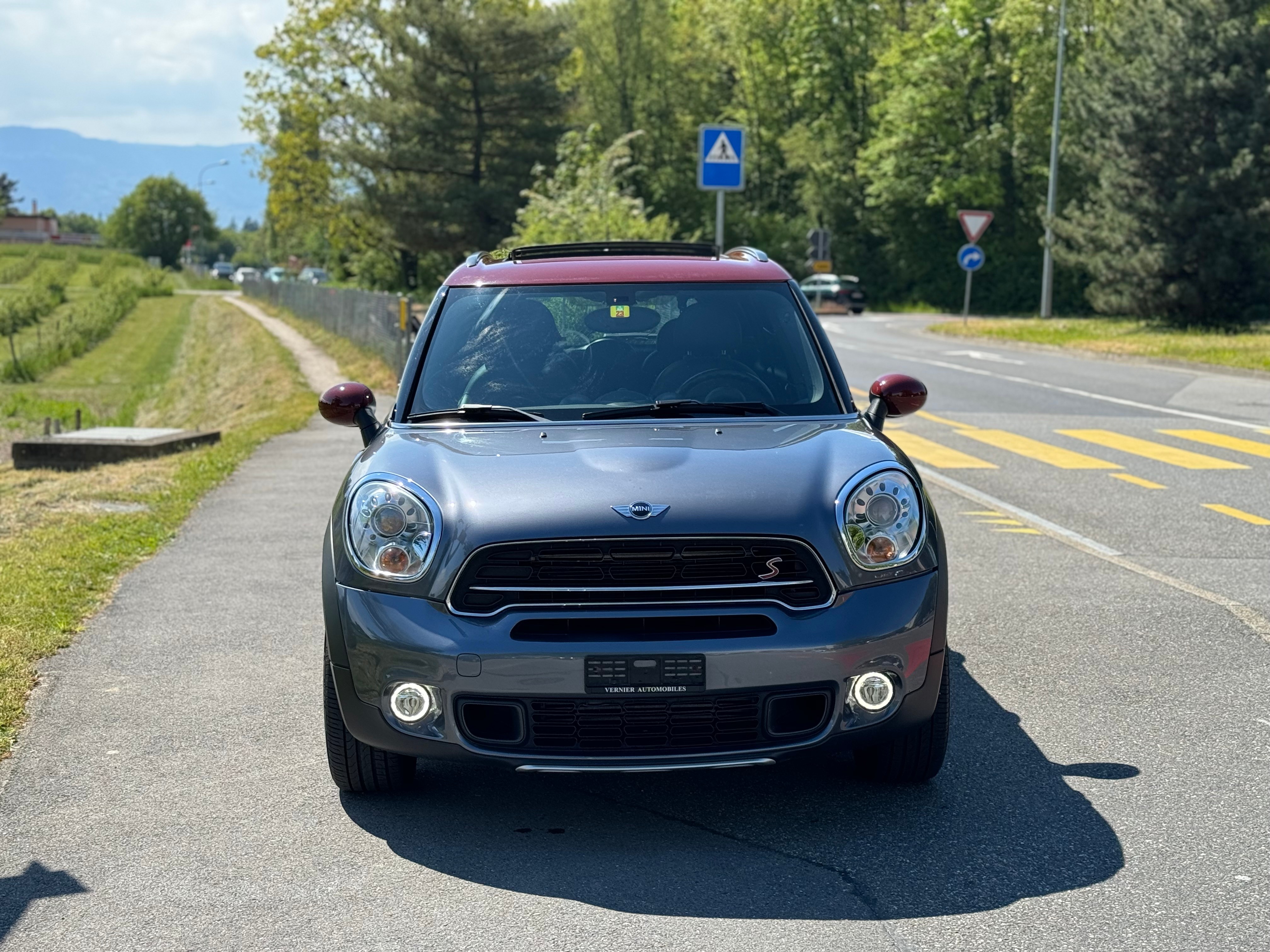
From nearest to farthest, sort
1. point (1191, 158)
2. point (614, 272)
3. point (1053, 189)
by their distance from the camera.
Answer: point (614, 272) → point (1191, 158) → point (1053, 189)

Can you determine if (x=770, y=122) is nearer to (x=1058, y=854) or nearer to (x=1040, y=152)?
(x=1040, y=152)

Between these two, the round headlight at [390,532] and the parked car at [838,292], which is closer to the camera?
the round headlight at [390,532]

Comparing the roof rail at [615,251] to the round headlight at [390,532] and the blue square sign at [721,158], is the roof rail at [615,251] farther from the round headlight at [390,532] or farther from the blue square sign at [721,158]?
the blue square sign at [721,158]

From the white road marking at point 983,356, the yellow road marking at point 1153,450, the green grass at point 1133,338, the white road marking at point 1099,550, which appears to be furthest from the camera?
the white road marking at point 983,356

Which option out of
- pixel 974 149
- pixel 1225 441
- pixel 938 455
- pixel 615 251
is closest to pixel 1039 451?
pixel 938 455

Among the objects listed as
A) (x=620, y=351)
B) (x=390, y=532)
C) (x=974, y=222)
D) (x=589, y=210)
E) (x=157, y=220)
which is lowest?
(x=390, y=532)

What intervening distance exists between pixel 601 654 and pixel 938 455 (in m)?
9.75

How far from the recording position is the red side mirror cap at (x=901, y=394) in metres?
5.58

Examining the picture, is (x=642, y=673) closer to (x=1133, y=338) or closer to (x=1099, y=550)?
(x=1099, y=550)

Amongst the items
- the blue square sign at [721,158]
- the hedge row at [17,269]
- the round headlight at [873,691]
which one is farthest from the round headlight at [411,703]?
the hedge row at [17,269]

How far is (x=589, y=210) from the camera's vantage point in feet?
104

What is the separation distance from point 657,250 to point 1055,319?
3982 centimetres

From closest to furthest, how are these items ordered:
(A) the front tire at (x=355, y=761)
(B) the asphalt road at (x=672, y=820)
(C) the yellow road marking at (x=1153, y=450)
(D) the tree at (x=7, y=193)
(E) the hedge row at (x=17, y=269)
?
(B) the asphalt road at (x=672, y=820), (A) the front tire at (x=355, y=761), (C) the yellow road marking at (x=1153, y=450), (E) the hedge row at (x=17, y=269), (D) the tree at (x=7, y=193)

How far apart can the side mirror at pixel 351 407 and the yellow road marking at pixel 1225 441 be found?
9.92 meters
